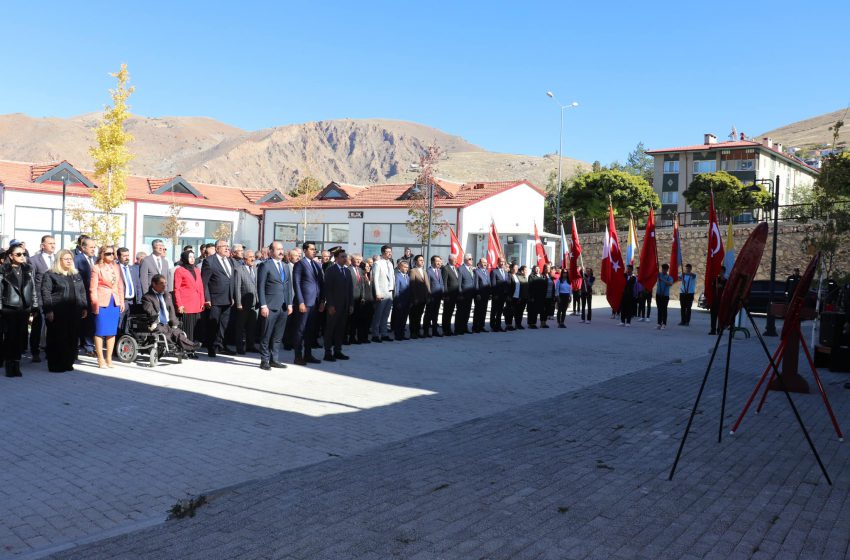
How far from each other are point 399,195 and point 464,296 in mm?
26117

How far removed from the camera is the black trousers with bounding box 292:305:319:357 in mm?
11703

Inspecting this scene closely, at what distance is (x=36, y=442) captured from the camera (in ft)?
21.7

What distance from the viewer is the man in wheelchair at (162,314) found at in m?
11.6

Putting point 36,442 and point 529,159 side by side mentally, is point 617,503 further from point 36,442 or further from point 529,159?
point 529,159

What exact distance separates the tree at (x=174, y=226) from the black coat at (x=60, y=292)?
1233 inches

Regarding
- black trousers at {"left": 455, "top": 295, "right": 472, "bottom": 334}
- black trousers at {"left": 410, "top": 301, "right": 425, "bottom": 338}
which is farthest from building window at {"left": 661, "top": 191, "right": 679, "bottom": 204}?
black trousers at {"left": 410, "top": 301, "right": 425, "bottom": 338}

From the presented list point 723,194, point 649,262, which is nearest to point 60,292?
point 649,262

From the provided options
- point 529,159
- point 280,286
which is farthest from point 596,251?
point 529,159

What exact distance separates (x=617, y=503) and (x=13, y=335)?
8415mm

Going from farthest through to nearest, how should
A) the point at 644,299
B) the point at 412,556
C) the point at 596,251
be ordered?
the point at 596,251
the point at 644,299
the point at 412,556

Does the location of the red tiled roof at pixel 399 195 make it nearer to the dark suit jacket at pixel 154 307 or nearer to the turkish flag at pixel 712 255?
the turkish flag at pixel 712 255

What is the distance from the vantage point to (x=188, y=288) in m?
12.3

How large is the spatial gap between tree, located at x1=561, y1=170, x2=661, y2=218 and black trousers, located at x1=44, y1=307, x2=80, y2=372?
156 feet

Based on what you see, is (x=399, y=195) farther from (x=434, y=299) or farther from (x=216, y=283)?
(x=216, y=283)
